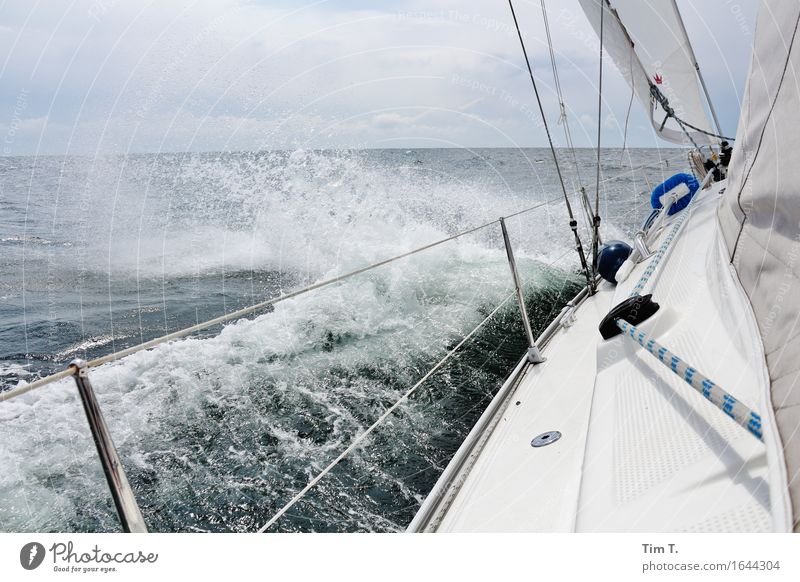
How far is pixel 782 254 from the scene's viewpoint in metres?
1.27

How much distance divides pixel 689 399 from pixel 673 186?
12.0 feet

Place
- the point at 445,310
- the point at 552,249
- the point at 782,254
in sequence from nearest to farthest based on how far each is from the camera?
1. the point at 782,254
2. the point at 445,310
3. the point at 552,249

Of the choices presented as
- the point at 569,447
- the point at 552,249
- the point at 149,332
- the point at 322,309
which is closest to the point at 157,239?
the point at 149,332

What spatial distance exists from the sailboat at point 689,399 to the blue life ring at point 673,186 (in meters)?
1.66

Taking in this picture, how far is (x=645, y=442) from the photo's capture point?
1291 mm

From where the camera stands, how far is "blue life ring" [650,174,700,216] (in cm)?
412

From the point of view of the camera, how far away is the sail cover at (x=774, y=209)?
104 centimetres

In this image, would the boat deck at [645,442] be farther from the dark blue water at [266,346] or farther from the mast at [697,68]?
the mast at [697,68]

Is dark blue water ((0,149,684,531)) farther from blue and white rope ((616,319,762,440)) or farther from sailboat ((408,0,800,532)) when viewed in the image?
blue and white rope ((616,319,762,440))

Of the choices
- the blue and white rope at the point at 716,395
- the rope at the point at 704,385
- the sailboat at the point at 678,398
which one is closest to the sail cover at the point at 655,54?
the sailboat at the point at 678,398

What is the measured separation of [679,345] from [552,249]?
7183 millimetres

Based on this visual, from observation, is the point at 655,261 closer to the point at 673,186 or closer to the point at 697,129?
the point at 673,186

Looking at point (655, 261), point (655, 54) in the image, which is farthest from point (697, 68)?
point (655, 261)

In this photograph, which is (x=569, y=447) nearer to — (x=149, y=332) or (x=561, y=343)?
(x=561, y=343)
